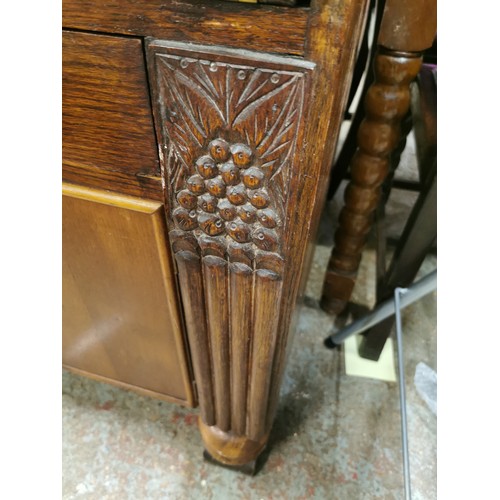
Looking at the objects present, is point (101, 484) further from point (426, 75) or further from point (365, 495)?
point (426, 75)

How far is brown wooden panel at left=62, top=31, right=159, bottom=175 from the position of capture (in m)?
0.30

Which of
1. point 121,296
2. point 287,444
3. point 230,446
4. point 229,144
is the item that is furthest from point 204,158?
point 287,444

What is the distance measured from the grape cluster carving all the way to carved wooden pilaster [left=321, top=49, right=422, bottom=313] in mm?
486

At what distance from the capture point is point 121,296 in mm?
550

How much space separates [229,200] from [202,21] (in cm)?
13

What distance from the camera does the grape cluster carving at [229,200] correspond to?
12.6 inches

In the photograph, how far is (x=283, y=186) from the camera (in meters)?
0.33

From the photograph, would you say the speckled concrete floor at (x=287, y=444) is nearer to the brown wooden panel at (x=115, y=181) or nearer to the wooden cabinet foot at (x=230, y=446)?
the wooden cabinet foot at (x=230, y=446)

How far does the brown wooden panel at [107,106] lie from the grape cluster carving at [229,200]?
45mm

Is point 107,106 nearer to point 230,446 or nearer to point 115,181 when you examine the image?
point 115,181

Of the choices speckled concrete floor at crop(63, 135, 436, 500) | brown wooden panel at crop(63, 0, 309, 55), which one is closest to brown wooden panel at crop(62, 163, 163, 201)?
brown wooden panel at crop(63, 0, 309, 55)

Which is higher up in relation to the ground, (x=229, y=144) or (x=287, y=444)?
(x=229, y=144)
